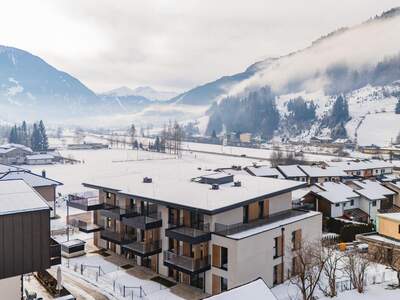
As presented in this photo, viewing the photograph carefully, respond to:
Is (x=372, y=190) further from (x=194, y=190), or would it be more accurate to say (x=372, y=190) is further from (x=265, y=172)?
(x=194, y=190)

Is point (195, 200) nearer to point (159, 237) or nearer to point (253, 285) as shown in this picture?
point (159, 237)

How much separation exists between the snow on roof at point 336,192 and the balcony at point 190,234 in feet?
89.3

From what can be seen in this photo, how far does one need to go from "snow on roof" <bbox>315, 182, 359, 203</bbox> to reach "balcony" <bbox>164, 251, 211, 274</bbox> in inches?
1088

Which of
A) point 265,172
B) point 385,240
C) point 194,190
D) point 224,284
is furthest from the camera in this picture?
point 265,172

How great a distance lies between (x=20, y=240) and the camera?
17.8 meters

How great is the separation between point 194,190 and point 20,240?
18.8 metres

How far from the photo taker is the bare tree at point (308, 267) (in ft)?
87.9

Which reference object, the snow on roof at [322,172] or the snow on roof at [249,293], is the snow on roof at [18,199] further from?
the snow on roof at [322,172]

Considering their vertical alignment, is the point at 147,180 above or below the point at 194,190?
above

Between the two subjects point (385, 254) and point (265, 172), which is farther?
point (265, 172)

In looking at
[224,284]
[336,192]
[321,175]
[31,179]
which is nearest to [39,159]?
[31,179]

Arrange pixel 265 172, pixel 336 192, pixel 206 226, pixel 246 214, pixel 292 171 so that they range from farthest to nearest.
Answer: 1. pixel 292 171
2. pixel 265 172
3. pixel 336 192
4. pixel 246 214
5. pixel 206 226

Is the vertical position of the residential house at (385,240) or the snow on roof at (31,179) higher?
the snow on roof at (31,179)

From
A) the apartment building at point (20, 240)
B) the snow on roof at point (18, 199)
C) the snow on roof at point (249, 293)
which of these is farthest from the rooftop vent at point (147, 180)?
the snow on roof at point (249, 293)
